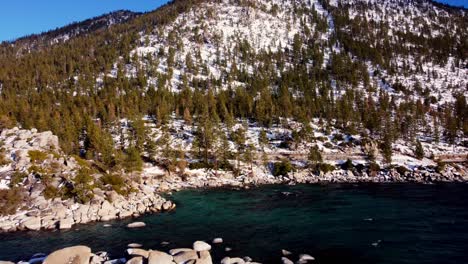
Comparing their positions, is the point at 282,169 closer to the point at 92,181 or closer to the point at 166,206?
the point at 166,206

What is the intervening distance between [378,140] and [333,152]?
17828 millimetres

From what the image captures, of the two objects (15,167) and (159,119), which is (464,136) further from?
(15,167)

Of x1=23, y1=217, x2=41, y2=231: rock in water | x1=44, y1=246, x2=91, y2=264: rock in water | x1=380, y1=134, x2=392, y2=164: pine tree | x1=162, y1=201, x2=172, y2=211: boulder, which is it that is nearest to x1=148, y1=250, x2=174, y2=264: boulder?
x1=44, y1=246, x2=91, y2=264: rock in water

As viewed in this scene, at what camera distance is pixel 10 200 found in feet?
142

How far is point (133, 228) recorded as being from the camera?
37.0 meters

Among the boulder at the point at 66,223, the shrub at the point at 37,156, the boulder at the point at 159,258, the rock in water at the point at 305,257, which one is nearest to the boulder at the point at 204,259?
the boulder at the point at 159,258

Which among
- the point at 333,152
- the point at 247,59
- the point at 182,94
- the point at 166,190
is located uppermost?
the point at 247,59

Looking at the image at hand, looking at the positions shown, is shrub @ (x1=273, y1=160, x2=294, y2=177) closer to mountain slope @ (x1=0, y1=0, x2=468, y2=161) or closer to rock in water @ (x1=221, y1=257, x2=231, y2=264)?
mountain slope @ (x1=0, y1=0, x2=468, y2=161)

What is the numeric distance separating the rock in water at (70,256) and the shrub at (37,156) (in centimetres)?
3264

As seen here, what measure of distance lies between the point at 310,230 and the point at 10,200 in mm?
39240

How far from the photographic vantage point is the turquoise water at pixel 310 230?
26.5 meters

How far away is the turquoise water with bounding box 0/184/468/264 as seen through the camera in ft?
86.9

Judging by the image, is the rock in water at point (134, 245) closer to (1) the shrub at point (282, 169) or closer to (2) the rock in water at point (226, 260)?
(2) the rock in water at point (226, 260)

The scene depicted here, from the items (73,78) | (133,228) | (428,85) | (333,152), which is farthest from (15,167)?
(428,85)
